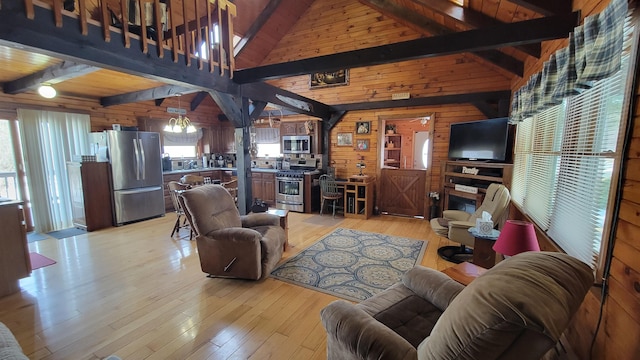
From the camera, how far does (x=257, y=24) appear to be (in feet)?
19.9

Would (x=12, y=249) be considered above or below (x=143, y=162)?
below

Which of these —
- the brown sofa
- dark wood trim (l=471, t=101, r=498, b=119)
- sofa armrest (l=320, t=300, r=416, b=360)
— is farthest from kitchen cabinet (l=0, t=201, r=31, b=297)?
dark wood trim (l=471, t=101, r=498, b=119)

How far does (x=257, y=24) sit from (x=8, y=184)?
18.2 ft

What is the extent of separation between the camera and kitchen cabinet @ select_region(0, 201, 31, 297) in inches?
105

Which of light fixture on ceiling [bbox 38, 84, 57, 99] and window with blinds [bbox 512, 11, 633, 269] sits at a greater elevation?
light fixture on ceiling [bbox 38, 84, 57, 99]

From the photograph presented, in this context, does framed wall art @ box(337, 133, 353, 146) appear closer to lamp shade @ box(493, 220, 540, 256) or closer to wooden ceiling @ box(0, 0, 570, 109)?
wooden ceiling @ box(0, 0, 570, 109)

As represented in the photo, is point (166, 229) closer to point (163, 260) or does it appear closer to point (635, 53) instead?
point (163, 260)

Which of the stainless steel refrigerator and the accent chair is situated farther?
the stainless steel refrigerator

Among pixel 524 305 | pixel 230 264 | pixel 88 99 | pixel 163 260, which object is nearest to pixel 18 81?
pixel 88 99

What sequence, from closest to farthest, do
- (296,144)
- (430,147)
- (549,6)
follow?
(549,6), (430,147), (296,144)

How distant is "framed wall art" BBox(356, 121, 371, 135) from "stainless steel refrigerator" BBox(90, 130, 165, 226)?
4313 mm

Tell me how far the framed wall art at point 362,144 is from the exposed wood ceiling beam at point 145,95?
141 inches

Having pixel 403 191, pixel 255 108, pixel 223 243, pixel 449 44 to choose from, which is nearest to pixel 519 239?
pixel 449 44

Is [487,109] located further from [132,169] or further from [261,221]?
[132,169]
